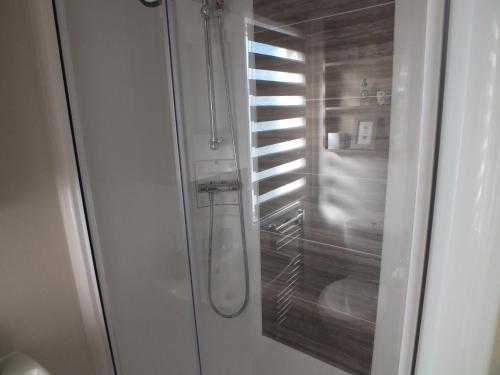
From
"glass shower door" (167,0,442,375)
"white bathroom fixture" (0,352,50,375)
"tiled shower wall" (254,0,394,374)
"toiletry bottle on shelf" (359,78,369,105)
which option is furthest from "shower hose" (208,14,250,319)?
"white bathroom fixture" (0,352,50,375)

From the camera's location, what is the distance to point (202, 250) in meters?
1.90

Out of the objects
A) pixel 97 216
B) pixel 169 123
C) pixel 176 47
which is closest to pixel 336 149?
pixel 169 123

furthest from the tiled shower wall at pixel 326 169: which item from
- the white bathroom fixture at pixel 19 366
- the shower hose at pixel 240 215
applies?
the white bathroom fixture at pixel 19 366

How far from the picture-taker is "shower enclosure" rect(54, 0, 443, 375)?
1309 mm

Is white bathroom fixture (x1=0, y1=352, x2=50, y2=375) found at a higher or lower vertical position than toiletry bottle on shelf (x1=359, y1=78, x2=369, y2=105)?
lower

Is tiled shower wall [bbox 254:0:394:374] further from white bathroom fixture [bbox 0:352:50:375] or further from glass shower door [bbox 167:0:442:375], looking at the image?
white bathroom fixture [bbox 0:352:50:375]

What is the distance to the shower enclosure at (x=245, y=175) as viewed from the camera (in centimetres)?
131

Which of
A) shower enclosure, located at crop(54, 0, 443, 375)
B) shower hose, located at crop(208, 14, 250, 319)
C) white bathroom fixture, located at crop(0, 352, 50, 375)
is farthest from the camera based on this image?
shower hose, located at crop(208, 14, 250, 319)

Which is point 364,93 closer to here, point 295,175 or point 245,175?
point 295,175

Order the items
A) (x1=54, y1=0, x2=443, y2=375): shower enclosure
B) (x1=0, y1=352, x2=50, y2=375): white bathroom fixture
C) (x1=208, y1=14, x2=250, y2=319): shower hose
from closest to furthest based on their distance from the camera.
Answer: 1. (x1=0, y1=352, x2=50, y2=375): white bathroom fixture
2. (x1=54, y1=0, x2=443, y2=375): shower enclosure
3. (x1=208, y1=14, x2=250, y2=319): shower hose

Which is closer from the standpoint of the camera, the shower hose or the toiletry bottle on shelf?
the toiletry bottle on shelf

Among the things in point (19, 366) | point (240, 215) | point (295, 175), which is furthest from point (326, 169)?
point (19, 366)

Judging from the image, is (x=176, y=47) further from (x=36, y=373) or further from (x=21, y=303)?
(x=36, y=373)

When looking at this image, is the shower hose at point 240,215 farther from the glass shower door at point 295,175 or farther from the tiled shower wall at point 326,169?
the tiled shower wall at point 326,169
